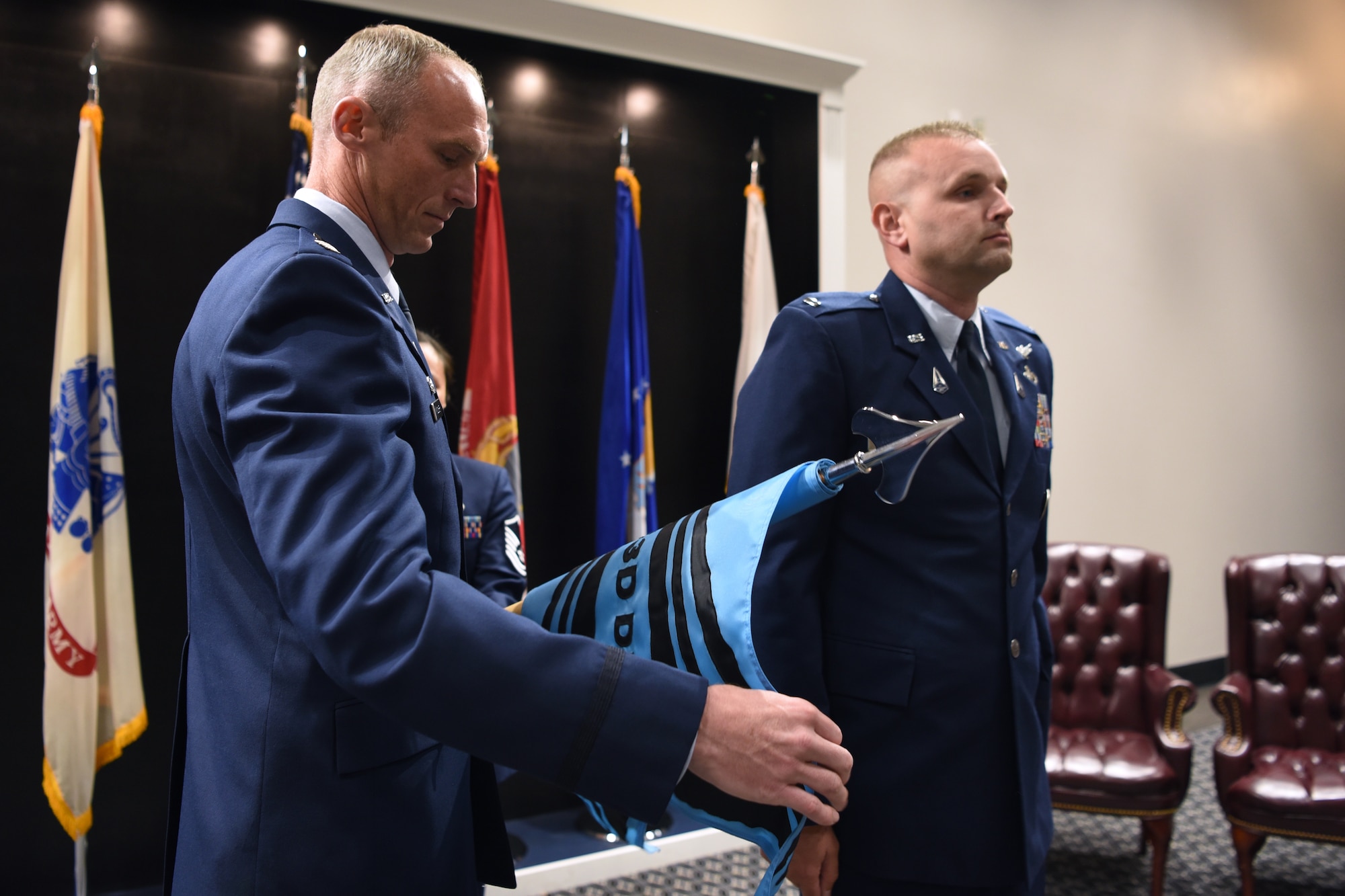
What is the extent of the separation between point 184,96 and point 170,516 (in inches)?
54.1

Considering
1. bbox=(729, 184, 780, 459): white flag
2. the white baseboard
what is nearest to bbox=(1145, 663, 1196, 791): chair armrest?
the white baseboard

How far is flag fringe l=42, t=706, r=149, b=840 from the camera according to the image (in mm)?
2385

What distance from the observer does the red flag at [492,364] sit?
3.00m

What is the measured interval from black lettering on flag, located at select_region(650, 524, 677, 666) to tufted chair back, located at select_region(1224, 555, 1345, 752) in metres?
2.83

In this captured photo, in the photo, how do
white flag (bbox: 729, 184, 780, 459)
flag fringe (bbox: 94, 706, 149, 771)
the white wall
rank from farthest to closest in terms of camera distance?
the white wall < white flag (bbox: 729, 184, 780, 459) < flag fringe (bbox: 94, 706, 149, 771)

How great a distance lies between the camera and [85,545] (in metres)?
2.44

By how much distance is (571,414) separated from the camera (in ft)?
11.2

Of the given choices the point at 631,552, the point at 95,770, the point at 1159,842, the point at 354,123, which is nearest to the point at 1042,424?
the point at 631,552

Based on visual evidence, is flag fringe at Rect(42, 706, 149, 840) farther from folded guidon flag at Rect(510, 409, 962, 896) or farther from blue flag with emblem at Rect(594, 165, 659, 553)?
folded guidon flag at Rect(510, 409, 962, 896)

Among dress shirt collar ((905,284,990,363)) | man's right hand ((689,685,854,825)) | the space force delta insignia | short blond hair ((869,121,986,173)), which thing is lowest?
man's right hand ((689,685,854,825))

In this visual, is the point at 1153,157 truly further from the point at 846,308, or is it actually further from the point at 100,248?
Answer: the point at 100,248

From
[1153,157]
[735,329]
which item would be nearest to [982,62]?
[1153,157]

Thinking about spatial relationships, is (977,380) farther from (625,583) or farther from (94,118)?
(94,118)

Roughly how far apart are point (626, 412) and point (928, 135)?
173 centimetres
